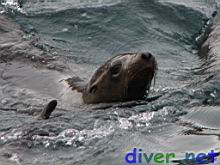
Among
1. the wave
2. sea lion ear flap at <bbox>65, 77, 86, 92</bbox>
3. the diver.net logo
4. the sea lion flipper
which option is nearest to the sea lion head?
sea lion ear flap at <bbox>65, 77, 86, 92</bbox>

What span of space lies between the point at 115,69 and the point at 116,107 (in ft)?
1.58

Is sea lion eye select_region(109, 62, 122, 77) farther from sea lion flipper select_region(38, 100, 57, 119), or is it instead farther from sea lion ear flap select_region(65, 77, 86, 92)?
sea lion flipper select_region(38, 100, 57, 119)

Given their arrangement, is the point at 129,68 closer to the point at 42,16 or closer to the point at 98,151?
the point at 98,151

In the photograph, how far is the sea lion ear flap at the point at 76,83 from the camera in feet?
25.8

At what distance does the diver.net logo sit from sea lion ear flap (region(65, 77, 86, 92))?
2.60 m

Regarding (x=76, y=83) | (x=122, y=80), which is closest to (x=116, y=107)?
(x=122, y=80)

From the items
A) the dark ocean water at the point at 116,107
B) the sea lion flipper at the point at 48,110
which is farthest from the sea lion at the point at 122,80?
the sea lion flipper at the point at 48,110

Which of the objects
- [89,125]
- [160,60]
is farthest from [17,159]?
[160,60]

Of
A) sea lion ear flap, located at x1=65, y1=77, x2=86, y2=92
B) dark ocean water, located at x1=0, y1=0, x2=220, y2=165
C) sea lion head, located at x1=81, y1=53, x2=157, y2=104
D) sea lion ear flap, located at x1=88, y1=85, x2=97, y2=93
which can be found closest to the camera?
dark ocean water, located at x1=0, y1=0, x2=220, y2=165

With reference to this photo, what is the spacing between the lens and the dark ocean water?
5.59 metres

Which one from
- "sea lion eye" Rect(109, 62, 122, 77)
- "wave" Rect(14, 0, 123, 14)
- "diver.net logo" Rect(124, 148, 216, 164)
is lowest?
"diver.net logo" Rect(124, 148, 216, 164)

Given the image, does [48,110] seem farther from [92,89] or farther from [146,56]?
[146,56]

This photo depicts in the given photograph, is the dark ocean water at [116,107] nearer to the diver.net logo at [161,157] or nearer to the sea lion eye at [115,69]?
the diver.net logo at [161,157]

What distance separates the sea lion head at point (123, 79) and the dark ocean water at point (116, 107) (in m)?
0.22
